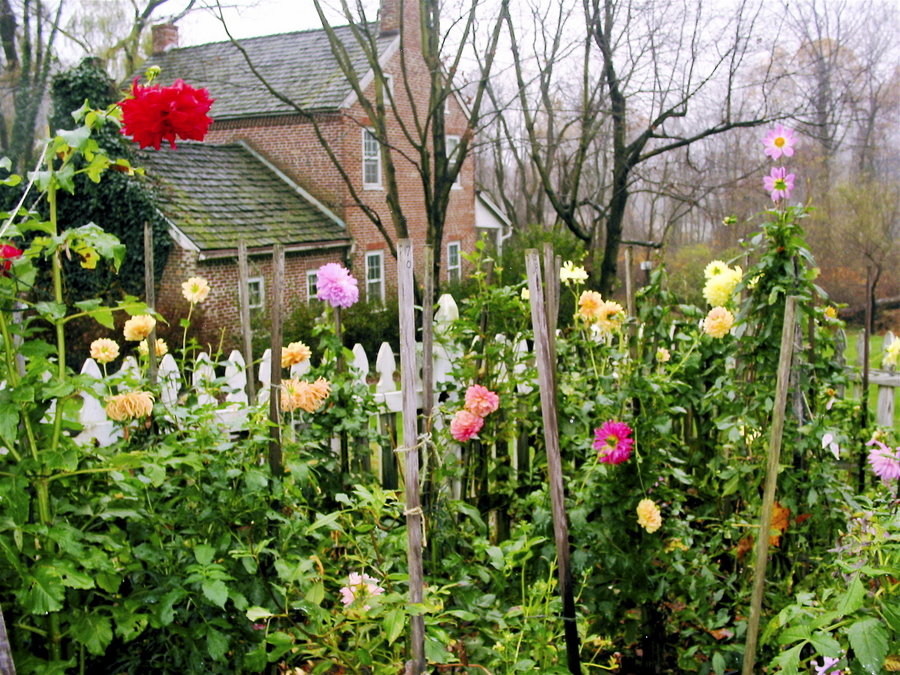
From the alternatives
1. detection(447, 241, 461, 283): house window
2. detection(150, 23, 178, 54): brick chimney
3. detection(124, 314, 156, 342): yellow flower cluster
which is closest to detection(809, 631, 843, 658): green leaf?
detection(124, 314, 156, 342): yellow flower cluster

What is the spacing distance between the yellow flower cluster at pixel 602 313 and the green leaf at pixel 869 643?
1298 mm

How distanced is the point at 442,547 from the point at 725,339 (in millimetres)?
1053

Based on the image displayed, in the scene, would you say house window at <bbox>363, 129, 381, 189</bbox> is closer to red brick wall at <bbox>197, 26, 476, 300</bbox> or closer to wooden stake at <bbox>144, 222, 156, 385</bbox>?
red brick wall at <bbox>197, 26, 476, 300</bbox>

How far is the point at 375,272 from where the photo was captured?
1781 cm

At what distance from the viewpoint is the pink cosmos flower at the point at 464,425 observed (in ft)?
7.97

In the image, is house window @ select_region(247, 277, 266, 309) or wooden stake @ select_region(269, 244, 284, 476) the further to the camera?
house window @ select_region(247, 277, 266, 309)

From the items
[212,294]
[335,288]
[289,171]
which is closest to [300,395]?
[335,288]

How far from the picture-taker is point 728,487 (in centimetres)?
230

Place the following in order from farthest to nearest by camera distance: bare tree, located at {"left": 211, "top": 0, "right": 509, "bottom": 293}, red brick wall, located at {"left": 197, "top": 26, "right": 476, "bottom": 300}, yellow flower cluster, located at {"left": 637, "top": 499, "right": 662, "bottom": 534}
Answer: red brick wall, located at {"left": 197, "top": 26, "right": 476, "bottom": 300} → bare tree, located at {"left": 211, "top": 0, "right": 509, "bottom": 293} → yellow flower cluster, located at {"left": 637, "top": 499, "right": 662, "bottom": 534}

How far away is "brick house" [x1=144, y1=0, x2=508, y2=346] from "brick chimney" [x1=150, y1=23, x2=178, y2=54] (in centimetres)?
3

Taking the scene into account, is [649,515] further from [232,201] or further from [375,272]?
[375,272]

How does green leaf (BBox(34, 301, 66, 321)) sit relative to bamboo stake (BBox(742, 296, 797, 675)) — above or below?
above

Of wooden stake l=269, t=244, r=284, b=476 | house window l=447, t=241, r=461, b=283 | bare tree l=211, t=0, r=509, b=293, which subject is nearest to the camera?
wooden stake l=269, t=244, r=284, b=476

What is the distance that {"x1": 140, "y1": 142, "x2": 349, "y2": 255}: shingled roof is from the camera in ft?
45.3
